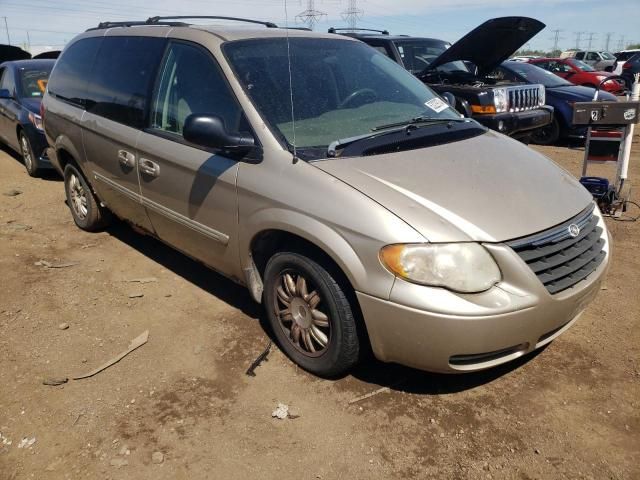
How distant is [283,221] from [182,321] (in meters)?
1.35

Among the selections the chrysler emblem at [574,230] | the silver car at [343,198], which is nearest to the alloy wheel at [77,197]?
the silver car at [343,198]

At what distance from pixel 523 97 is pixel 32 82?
23.2 feet

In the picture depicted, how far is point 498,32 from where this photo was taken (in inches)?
261

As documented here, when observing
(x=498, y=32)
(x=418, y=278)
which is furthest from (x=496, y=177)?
(x=498, y=32)

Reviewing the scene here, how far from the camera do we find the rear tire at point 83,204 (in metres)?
5.15

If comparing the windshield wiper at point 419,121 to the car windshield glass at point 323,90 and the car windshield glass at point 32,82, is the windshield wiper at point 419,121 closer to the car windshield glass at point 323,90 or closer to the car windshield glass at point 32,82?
the car windshield glass at point 323,90

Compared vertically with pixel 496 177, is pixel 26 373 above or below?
below

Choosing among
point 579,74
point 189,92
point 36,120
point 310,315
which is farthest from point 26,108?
point 579,74

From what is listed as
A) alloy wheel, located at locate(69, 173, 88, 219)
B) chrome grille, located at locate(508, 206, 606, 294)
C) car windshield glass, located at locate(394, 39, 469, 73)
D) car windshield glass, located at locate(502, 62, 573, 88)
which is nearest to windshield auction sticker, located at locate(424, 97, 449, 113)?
chrome grille, located at locate(508, 206, 606, 294)

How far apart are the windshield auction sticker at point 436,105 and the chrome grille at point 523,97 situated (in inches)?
161

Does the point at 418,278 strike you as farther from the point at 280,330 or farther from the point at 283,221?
the point at 280,330

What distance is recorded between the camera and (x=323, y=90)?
11.1 ft

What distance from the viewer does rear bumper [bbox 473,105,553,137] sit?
7.24 meters

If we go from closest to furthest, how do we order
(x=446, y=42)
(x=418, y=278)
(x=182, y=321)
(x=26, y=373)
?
(x=418, y=278) → (x=26, y=373) → (x=182, y=321) → (x=446, y=42)
